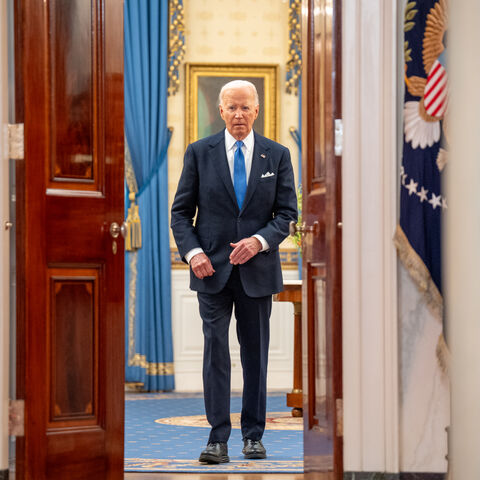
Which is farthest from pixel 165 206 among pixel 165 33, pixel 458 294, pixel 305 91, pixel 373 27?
pixel 458 294

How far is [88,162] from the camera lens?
2.85 meters

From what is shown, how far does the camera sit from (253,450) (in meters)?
3.37

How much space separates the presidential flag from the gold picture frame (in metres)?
3.73

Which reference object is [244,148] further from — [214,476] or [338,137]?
[214,476]

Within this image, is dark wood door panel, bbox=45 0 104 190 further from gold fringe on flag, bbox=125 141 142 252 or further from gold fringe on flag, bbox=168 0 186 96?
gold fringe on flag, bbox=168 0 186 96

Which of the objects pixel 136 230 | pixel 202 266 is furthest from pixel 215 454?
pixel 136 230

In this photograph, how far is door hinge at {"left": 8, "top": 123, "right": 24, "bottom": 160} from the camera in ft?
8.69

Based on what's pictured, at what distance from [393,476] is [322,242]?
82 centimetres

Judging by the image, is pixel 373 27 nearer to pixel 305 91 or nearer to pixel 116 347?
pixel 305 91

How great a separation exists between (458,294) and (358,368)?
1.82 metres

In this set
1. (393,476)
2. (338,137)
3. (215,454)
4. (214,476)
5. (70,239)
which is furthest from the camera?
(215,454)

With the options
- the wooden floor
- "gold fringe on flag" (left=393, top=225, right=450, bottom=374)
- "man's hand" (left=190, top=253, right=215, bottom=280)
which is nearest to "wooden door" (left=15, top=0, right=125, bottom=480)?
the wooden floor

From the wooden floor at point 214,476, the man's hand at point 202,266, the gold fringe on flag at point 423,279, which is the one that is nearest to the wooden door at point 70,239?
the wooden floor at point 214,476

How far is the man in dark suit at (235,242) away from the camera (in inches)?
131
